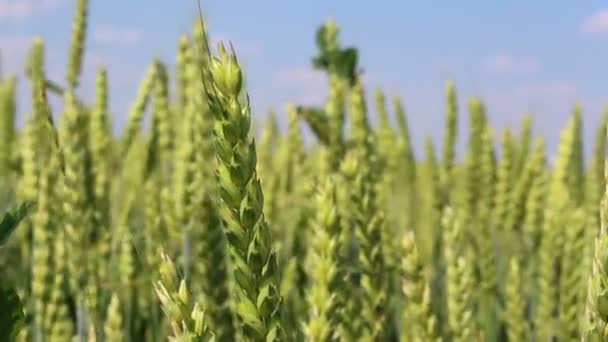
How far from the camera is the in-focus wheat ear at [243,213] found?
33 centimetres

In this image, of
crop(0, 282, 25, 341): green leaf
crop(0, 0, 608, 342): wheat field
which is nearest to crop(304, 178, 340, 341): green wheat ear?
crop(0, 0, 608, 342): wheat field

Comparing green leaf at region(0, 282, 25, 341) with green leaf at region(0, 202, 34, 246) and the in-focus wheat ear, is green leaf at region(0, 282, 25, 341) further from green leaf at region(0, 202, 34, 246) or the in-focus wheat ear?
the in-focus wheat ear

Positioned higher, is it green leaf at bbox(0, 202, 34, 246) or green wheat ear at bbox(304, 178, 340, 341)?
green leaf at bbox(0, 202, 34, 246)

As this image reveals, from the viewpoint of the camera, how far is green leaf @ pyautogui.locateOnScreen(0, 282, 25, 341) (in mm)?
447

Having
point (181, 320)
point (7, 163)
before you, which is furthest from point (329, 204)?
point (7, 163)

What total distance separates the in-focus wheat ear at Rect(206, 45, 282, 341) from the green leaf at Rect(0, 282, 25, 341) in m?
0.16

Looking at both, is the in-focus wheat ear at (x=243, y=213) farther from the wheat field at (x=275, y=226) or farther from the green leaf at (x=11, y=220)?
the green leaf at (x=11, y=220)

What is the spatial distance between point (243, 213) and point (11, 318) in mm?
178

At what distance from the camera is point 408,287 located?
27.0 inches

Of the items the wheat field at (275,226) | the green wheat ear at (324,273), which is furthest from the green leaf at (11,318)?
the green wheat ear at (324,273)

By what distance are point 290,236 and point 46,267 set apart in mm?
941

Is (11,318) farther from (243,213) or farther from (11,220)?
(243,213)

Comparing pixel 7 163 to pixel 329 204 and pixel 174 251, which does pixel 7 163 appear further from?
pixel 329 204

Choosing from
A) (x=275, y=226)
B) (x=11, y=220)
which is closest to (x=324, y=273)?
(x=11, y=220)
